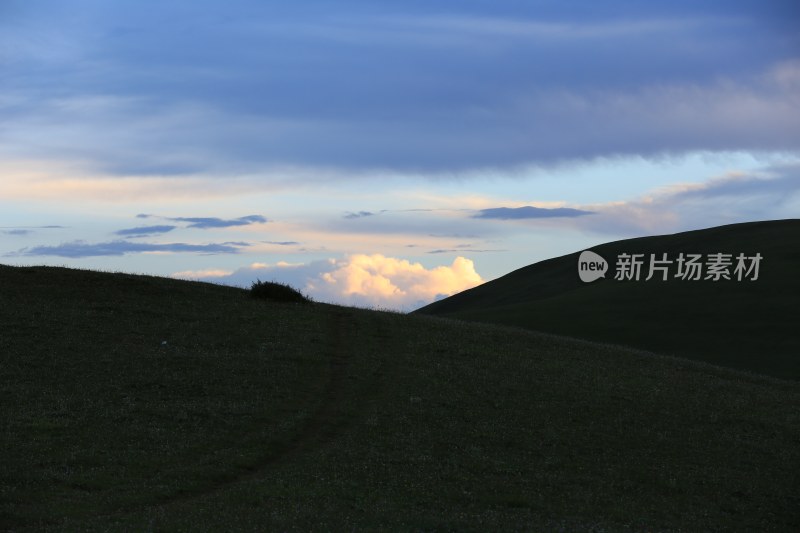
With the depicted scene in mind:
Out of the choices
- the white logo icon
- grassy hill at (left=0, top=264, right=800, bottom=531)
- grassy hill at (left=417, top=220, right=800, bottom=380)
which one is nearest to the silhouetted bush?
grassy hill at (left=0, top=264, right=800, bottom=531)

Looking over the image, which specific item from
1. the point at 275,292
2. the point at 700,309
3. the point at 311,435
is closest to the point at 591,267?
the point at 700,309

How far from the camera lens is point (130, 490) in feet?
84.9

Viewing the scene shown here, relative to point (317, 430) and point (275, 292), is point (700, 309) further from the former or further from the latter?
point (317, 430)

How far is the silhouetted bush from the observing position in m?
67.6

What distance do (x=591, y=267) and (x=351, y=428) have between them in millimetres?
123716

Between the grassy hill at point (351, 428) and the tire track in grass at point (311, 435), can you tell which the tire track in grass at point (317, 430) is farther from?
the grassy hill at point (351, 428)

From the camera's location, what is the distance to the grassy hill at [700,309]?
89875 millimetres

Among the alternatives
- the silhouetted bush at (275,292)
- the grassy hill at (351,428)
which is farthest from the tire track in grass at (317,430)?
the silhouetted bush at (275,292)

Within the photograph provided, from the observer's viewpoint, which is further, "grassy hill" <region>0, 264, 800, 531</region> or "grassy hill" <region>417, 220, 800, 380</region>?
"grassy hill" <region>417, 220, 800, 380</region>

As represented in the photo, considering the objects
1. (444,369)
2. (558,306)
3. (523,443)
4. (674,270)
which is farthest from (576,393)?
(674,270)

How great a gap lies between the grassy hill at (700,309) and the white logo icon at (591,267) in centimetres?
173

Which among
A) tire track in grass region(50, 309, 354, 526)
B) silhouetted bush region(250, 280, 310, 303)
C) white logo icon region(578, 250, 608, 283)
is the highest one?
white logo icon region(578, 250, 608, 283)

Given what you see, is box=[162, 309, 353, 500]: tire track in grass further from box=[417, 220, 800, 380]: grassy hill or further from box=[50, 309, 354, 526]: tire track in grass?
box=[417, 220, 800, 380]: grassy hill

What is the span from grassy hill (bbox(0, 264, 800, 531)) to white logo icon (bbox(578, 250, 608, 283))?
290ft
